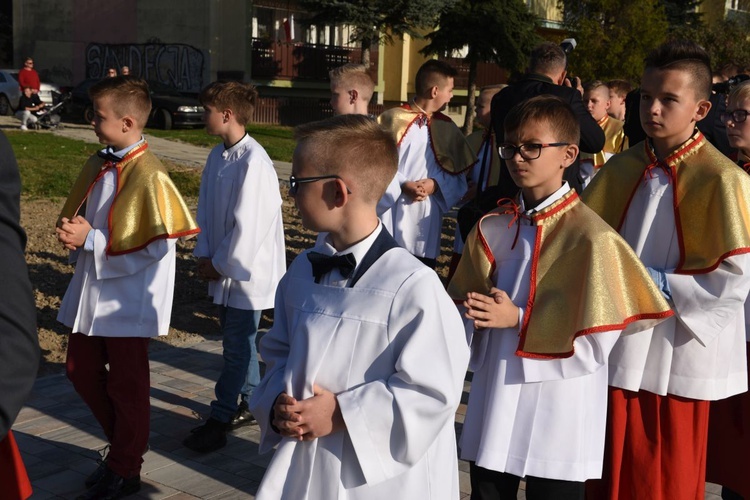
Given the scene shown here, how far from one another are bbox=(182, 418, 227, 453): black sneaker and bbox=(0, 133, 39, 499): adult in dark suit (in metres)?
3.60

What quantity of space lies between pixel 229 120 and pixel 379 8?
2660 centimetres

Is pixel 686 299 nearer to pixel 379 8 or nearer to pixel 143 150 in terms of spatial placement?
pixel 143 150

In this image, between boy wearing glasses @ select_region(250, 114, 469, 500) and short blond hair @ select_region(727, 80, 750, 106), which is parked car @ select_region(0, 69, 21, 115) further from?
boy wearing glasses @ select_region(250, 114, 469, 500)

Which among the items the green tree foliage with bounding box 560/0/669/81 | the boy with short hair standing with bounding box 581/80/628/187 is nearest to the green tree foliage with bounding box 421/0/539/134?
the green tree foliage with bounding box 560/0/669/81

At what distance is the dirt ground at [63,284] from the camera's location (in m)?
7.88

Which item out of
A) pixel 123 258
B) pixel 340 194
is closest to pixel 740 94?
pixel 340 194

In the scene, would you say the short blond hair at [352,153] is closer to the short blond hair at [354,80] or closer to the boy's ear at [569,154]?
the boy's ear at [569,154]

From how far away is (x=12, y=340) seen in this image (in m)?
1.93

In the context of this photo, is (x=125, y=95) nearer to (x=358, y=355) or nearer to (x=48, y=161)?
(x=358, y=355)

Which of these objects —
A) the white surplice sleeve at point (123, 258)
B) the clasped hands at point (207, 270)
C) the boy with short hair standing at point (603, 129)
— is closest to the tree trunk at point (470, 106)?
the boy with short hair standing at point (603, 129)

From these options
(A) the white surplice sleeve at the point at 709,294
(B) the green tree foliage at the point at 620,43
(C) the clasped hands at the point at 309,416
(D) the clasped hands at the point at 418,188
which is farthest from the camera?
(B) the green tree foliage at the point at 620,43

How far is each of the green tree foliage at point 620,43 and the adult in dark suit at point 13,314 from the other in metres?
24.0

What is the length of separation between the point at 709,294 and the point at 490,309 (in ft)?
3.38

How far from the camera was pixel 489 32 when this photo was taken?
3347 centimetres
